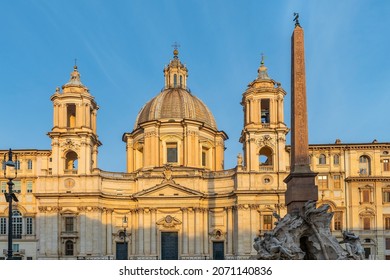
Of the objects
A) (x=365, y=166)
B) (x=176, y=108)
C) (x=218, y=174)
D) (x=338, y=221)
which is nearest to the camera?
(x=338, y=221)

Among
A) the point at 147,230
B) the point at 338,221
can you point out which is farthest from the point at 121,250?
the point at 338,221

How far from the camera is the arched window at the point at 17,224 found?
64.0m

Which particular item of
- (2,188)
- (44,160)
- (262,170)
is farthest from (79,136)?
(262,170)

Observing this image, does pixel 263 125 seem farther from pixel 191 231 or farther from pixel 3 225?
pixel 3 225

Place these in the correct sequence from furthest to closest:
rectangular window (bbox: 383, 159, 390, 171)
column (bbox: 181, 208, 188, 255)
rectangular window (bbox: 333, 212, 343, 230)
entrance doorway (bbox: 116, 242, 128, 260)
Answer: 1. entrance doorway (bbox: 116, 242, 128, 260)
2. column (bbox: 181, 208, 188, 255)
3. rectangular window (bbox: 383, 159, 390, 171)
4. rectangular window (bbox: 333, 212, 343, 230)

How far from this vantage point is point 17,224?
211 ft

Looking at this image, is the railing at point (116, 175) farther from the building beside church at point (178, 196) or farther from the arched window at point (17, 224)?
the arched window at point (17, 224)

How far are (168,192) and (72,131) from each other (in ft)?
37.2

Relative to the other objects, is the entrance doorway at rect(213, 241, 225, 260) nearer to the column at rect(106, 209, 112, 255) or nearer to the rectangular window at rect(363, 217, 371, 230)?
the column at rect(106, 209, 112, 255)

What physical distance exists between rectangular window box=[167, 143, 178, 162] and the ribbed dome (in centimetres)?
304

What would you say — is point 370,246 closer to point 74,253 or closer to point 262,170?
point 262,170

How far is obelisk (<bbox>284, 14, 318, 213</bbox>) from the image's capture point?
2981 cm

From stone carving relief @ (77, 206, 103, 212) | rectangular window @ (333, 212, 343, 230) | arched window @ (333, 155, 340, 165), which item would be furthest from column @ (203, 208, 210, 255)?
arched window @ (333, 155, 340, 165)
